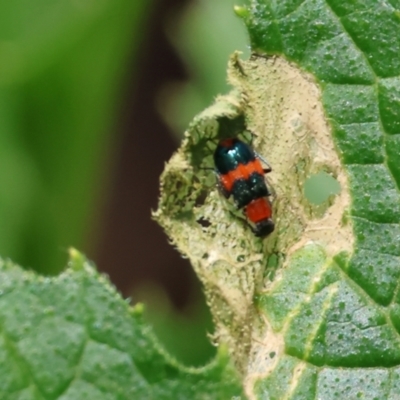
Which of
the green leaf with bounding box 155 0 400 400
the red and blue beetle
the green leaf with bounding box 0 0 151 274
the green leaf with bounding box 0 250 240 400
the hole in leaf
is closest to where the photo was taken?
the green leaf with bounding box 0 250 240 400

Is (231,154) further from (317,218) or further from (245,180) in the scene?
(317,218)

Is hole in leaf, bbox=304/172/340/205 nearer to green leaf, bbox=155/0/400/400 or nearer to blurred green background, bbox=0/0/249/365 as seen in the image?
green leaf, bbox=155/0/400/400

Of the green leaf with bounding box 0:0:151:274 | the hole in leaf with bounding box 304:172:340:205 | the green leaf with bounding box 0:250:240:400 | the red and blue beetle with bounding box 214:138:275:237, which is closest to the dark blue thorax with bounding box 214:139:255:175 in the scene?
the red and blue beetle with bounding box 214:138:275:237

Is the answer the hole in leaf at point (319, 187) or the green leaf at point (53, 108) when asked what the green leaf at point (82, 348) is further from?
the green leaf at point (53, 108)

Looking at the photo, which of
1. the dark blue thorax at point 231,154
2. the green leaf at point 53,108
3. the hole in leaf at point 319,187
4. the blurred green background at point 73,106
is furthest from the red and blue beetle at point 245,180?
the green leaf at point 53,108

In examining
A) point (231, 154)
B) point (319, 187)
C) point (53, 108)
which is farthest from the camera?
point (53, 108)

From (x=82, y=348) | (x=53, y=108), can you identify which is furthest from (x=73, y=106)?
(x=82, y=348)
